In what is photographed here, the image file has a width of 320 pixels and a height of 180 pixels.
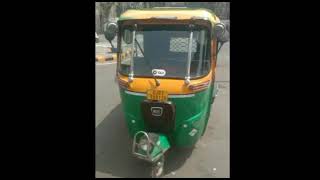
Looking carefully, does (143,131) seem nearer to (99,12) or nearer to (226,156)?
(226,156)

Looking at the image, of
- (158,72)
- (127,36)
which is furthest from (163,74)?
(127,36)

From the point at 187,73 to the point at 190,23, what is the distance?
0.72 meters

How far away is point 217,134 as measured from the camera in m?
7.09

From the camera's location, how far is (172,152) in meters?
6.07

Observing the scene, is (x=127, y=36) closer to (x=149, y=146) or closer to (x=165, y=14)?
(x=165, y=14)

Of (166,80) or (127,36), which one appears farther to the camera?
(127,36)

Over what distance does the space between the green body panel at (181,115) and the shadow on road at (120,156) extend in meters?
0.48

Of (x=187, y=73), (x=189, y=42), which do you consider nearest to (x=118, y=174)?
(x=187, y=73)

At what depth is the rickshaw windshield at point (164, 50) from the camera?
5.40m

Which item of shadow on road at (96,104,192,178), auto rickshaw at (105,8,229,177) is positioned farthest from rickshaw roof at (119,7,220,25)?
shadow on road at (96,104,192,178)

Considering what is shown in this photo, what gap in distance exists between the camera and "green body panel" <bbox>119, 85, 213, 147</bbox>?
523 cm

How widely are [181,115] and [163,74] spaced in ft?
2.13

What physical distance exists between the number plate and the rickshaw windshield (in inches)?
11.8

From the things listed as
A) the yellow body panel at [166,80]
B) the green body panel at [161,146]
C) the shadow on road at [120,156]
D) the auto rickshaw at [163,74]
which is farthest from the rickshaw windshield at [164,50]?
the shadow on road at [120,156]
